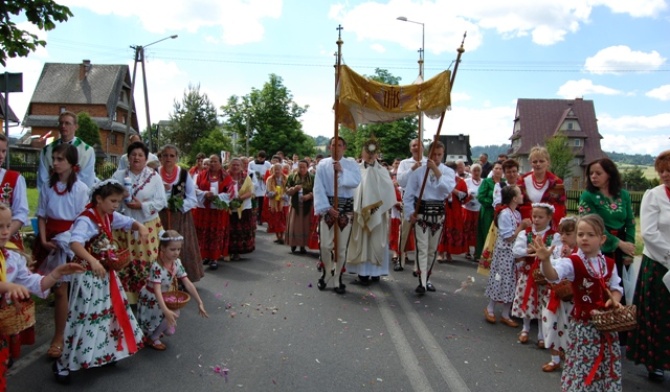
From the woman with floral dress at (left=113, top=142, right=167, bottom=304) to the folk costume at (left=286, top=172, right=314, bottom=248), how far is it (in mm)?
4697

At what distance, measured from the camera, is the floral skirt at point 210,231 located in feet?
29.5

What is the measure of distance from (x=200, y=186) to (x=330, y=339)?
16.4 feet

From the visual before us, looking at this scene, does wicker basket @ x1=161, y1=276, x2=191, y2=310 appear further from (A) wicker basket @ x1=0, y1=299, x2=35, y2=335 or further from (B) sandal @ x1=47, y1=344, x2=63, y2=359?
(A) wicker basket @ x1=0, y1=299, x2=35, y2=335

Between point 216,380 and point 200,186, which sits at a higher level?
point 200,186

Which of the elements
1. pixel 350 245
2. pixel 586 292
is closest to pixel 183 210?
pixel 350 245

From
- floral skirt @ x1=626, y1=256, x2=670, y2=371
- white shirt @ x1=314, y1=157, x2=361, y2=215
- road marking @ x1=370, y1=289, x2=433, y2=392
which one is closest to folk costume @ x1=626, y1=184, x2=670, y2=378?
floral skirt @ x1=626, y1=256, x2=670, y2=371

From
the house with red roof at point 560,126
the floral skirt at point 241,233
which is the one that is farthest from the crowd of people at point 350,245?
the house with red roof at point 560,126

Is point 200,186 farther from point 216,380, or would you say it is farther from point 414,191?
point 216,380

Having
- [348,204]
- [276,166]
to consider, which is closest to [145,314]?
[348,204]

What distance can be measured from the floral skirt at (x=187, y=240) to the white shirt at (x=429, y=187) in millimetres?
3119

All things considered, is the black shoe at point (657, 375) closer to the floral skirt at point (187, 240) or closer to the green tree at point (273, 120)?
the floral skirt at point (187, 240)

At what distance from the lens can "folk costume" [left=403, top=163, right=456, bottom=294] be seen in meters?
7.25

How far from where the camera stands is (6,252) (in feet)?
11.4

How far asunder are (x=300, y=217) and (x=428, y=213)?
12.8 ft
